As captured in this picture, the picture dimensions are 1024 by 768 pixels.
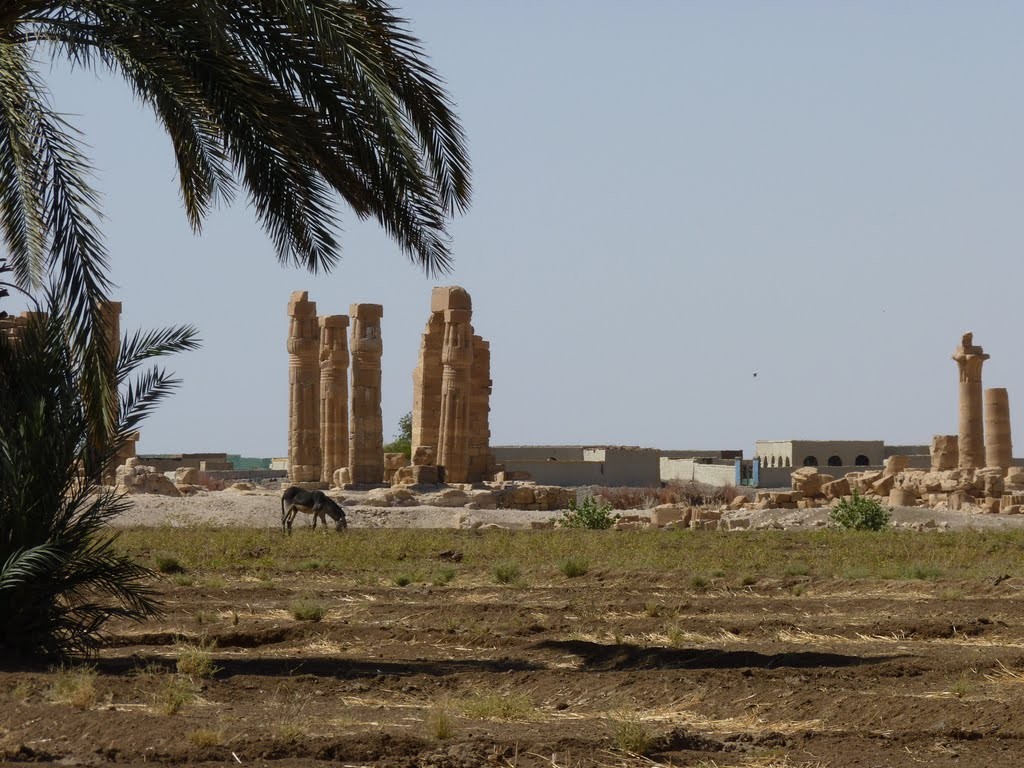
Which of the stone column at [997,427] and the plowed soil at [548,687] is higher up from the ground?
the stone column at [997,427]

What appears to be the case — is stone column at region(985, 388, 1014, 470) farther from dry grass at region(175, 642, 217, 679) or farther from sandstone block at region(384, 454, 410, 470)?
dry grass at region(175, 642, 217, 679)

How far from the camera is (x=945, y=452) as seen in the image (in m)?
42.8

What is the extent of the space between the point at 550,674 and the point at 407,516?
21467 millimetres

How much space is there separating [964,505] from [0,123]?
29416 mm

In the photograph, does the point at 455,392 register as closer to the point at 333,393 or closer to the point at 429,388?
the point at 429,388

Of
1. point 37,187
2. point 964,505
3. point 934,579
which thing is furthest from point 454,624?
point 964,505

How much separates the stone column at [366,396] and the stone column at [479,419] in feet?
8.58

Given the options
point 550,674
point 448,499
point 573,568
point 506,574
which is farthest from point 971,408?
point 550,674

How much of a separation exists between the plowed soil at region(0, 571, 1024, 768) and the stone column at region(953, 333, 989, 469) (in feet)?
92.7

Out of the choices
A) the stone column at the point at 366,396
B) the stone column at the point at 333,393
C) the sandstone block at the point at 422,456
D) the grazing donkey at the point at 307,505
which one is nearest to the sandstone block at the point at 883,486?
the sandstone block at the point at 422,456

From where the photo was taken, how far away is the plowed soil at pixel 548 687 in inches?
288

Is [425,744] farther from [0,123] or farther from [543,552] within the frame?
[543,552]

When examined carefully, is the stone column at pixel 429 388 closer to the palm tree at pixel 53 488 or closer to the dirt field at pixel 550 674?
the dirt field at pixel 550 674

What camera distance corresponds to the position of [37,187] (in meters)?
10.2
